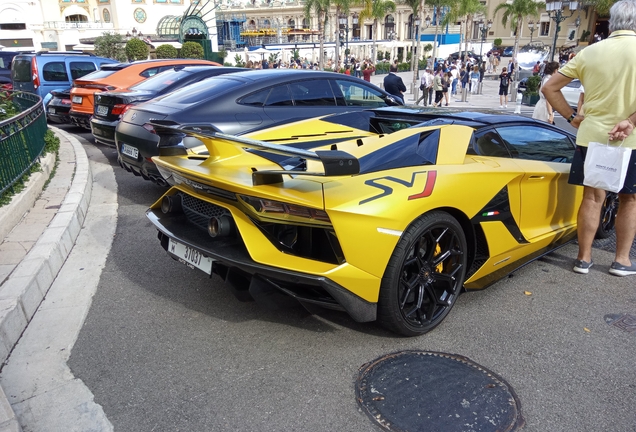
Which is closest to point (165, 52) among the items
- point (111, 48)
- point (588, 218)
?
point (111, 48)

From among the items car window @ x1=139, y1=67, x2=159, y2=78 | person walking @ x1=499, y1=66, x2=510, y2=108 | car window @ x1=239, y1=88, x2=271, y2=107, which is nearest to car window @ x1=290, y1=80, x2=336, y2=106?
car window @ x1=239, y1=88, x2=271, y2=107

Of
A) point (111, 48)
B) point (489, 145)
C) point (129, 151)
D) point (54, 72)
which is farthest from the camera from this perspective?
point (111, 48)

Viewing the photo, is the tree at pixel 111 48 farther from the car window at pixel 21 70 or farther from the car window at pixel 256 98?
the car window at pixel 256 98

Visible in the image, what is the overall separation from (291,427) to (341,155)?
53.6 inches

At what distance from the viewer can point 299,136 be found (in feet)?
13.8

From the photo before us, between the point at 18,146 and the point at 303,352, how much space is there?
15.0ft

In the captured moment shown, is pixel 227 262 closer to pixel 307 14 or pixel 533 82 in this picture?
pixel 533 82

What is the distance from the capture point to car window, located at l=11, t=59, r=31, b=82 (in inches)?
486

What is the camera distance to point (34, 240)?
434 cm

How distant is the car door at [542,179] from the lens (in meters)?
3.72

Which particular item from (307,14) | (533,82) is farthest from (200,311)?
(307,14)

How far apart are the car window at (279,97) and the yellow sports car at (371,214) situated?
2164mm

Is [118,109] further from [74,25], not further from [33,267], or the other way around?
[74,25]

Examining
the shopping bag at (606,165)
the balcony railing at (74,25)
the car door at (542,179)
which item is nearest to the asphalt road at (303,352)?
the car door at (542,179)
